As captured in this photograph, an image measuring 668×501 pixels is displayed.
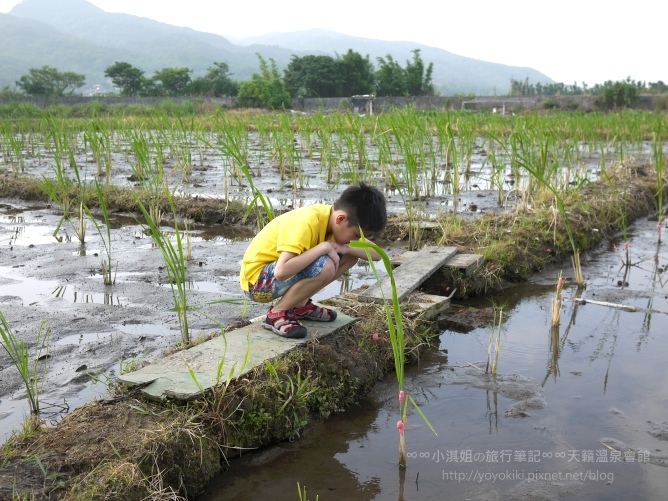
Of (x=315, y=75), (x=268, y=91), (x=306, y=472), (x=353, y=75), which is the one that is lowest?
(x=306, y=472)

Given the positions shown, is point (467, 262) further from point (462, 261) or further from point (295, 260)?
point (295, 260)

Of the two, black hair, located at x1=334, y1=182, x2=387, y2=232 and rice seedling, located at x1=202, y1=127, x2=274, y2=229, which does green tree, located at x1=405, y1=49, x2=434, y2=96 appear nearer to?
rice seedling, located at x1=202, y1=127, x2=274, y2=229

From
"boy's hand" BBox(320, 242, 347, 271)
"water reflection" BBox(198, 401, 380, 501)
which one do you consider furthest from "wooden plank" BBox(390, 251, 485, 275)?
"water reflection" BBox(198, 401, 380, 501)

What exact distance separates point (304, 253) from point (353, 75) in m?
34.0

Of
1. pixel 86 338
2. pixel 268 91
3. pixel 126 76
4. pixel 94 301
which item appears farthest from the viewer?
pixel 126 76

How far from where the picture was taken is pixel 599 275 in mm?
4809

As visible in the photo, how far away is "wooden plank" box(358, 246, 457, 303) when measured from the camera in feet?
11.9

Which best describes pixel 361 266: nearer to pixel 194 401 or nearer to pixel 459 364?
pixel 459 364

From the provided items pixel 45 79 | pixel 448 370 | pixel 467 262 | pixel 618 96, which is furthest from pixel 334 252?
pixel 45 79

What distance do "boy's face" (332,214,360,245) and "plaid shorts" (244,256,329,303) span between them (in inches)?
4.4

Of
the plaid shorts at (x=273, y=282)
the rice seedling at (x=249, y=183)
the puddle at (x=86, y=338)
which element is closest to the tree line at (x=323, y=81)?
the rice seedling at (x=249, y=183)

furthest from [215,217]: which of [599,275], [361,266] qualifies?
[599,275]

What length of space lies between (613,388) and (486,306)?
129 centimetres

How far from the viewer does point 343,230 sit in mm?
2834
